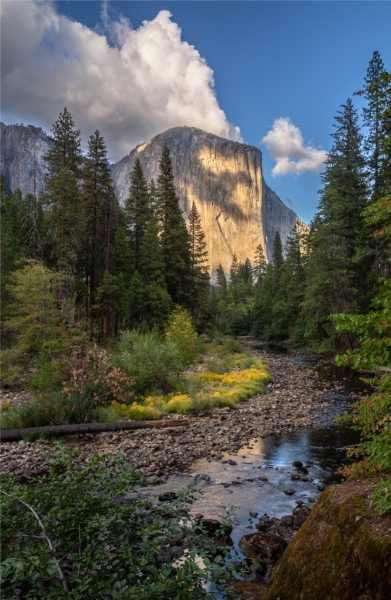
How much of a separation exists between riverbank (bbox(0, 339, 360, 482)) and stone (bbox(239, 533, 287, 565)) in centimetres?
186

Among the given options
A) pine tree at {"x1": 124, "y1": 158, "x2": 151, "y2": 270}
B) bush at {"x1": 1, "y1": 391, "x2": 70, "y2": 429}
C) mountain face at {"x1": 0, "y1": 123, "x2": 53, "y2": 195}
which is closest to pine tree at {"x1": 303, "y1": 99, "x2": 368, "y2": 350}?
pine tree at {"x1": 124, "y1": 158, "x2": 151, "y2": 270}

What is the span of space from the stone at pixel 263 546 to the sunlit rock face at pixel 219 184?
141147 mm

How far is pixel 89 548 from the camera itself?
244cm

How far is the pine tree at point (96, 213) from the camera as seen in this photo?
2459cm

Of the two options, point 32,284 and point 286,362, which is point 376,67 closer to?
point 286,362

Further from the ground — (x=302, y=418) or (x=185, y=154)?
(x=185, y=154)

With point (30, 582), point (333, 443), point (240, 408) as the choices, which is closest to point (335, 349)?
point (240, 408)

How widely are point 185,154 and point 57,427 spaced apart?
161888 millimetres

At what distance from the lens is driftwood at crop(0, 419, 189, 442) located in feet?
29.9

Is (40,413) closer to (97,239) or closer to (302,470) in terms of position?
(302,470)

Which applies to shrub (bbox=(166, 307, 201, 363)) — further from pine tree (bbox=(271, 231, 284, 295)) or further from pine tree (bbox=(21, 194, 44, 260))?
pine tree (bbox=(271, 231, 284, 295))

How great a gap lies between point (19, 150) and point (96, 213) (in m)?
113

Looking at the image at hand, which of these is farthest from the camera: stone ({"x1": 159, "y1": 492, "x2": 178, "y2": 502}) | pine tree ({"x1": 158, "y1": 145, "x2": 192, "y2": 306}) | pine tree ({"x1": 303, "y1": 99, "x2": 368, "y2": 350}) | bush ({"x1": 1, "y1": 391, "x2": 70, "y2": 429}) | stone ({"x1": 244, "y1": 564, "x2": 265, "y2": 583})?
pine tree ({"x1": 158, "y1": 145, "x2": 192, "y2": 306})

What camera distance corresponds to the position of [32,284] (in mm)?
13188
